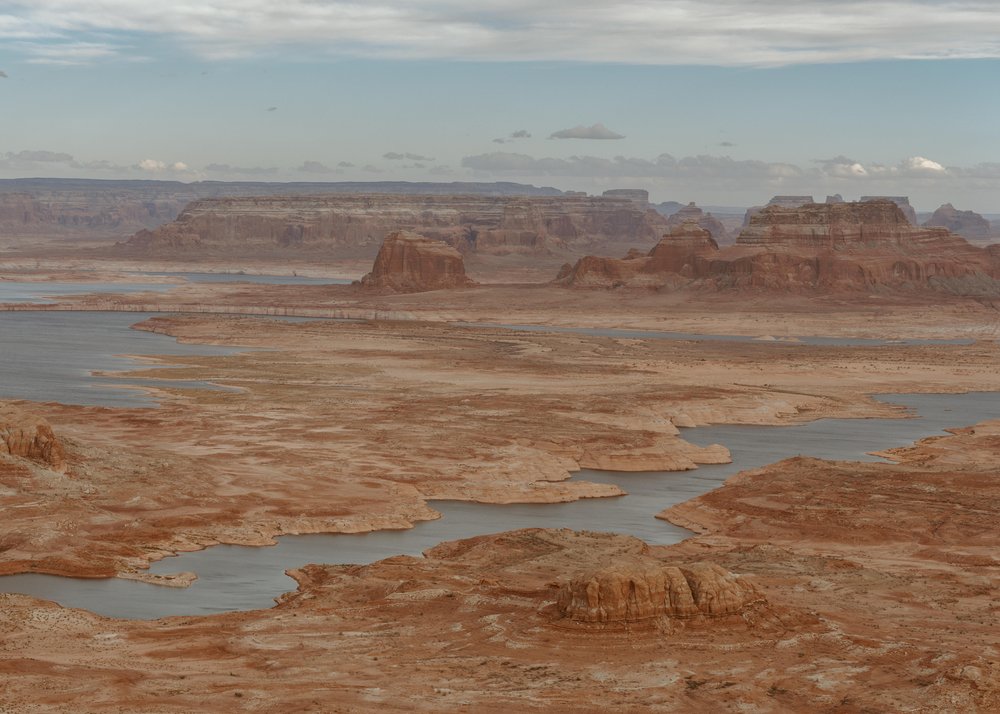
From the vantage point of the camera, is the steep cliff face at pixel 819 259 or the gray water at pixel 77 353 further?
the steep cliff face at pixel 819 259

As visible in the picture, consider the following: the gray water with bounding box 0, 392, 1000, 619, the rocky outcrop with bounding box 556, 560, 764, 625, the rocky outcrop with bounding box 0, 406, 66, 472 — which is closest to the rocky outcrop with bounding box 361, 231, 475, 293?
the gray water with bounding box 0, 392, 1000, 619

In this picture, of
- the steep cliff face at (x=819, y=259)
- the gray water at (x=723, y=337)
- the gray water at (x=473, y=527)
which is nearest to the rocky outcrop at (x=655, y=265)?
the steep cliff face at (x=819, y=259)

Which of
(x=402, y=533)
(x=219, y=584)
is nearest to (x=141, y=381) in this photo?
(x=402, y=533)

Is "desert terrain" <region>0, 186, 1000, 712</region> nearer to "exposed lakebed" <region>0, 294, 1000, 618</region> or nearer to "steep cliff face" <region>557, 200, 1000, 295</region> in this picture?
"exposed lakebed" <region>0, 294, 1000, 618</region>

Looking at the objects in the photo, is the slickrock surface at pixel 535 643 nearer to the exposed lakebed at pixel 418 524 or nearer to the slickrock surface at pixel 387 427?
the exposed lakebed at pixel 418 524

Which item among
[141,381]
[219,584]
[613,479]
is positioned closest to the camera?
[219,584]

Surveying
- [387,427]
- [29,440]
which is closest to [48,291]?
[387,427]

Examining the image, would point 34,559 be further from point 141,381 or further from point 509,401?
point 141,381
